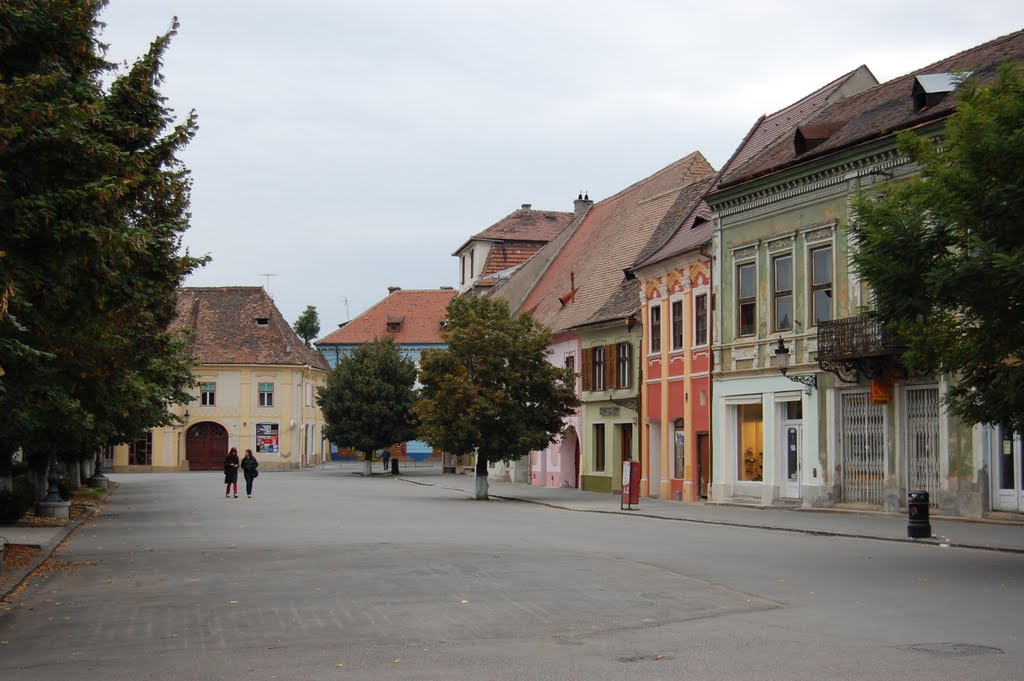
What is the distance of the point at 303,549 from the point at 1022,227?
478 inches

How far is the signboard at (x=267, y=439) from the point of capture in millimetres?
87000

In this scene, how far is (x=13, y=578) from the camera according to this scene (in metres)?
16.5

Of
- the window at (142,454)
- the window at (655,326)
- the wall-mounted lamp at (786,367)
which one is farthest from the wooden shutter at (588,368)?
the window at (142,454)

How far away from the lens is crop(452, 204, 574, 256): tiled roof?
75438 mm

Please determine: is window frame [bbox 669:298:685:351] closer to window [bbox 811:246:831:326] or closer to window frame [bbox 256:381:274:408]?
window [bbox 811:246:831:326]

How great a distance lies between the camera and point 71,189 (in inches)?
481

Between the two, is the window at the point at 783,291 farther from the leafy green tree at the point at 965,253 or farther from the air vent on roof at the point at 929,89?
the leafy green tree at the point at 965,253

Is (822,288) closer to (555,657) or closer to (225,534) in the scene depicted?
(225,534)

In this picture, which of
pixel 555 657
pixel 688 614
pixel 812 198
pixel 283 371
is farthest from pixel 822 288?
pixel 283 371

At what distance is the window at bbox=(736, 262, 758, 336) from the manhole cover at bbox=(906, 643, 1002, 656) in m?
25.0

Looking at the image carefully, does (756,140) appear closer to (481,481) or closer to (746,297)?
(746,297)

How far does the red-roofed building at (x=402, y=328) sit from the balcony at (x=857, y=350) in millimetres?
72884

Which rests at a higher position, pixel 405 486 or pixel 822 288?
pixel 822 288

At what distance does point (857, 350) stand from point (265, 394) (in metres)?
63.1
